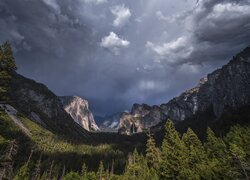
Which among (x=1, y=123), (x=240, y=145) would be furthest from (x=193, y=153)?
(x=1, y=123)

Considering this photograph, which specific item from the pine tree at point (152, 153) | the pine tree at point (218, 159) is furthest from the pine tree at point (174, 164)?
the pine tree at point (218, 159)

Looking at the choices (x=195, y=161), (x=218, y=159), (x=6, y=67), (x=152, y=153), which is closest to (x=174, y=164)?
(x=152, y=153)

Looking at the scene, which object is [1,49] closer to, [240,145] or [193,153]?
[193,153]

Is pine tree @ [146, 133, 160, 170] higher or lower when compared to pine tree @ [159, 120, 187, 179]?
higher

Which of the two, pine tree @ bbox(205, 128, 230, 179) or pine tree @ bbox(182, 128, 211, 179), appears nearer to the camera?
pine tree @ bbox(182, 128, 211, 179)

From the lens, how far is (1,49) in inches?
806

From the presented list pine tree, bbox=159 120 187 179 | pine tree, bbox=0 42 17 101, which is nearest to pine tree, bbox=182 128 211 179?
pine tree, bbox=159 120 187 179

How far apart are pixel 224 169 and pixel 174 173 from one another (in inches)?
454

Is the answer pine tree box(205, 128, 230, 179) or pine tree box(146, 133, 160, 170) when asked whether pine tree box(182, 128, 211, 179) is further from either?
pine tree box(146, 133, 160, 170)

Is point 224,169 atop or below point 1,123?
atop

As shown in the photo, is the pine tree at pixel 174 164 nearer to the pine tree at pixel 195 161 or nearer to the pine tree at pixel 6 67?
the pine tree at pixel 195 161

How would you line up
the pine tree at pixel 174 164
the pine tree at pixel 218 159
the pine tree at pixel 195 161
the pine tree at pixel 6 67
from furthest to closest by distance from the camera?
the pine tree at pixel 218 159
the pine tree at pixel 195 161
the pine tree at pixel 174 164
the pine tree at pixel 6 67

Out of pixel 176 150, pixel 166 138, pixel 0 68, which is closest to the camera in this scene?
pixel 0 68

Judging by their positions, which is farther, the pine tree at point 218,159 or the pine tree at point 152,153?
the pine tree at point 152,153
